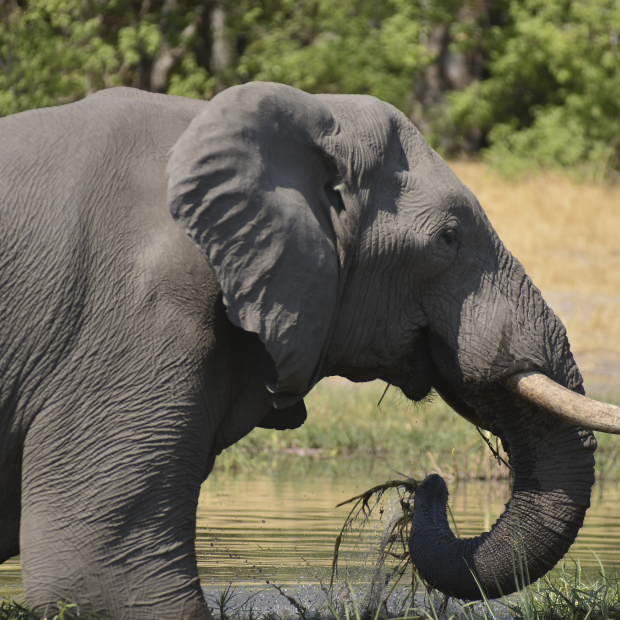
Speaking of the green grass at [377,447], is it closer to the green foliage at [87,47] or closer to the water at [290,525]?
the water at [290,525]

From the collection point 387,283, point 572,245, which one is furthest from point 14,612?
point 572,245

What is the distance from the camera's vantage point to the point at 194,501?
135 inches

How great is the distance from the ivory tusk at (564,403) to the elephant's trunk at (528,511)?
0.54 ft

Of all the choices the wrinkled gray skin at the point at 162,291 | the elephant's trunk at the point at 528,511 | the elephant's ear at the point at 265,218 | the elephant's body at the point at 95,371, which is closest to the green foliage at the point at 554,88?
the elephant's trunk at the point at 528,511

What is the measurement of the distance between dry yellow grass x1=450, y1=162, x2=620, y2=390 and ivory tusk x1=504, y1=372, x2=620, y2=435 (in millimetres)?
10194

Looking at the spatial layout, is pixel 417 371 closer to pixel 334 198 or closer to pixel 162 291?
pixel 334 198

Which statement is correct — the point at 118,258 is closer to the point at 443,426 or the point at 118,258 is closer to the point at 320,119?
the point at 320,119

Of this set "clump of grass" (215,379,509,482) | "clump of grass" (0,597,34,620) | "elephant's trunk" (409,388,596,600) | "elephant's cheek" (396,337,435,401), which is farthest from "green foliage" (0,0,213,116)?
"elephant's trunk" (409,388,596,600)

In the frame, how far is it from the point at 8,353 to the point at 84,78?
21.0 m

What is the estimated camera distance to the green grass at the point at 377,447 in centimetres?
905

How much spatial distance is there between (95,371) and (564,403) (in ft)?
5.48

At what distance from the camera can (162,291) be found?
328cm

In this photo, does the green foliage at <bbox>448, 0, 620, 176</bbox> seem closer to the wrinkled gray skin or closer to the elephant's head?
the elephant's head

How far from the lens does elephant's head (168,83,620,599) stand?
11.0 ft
